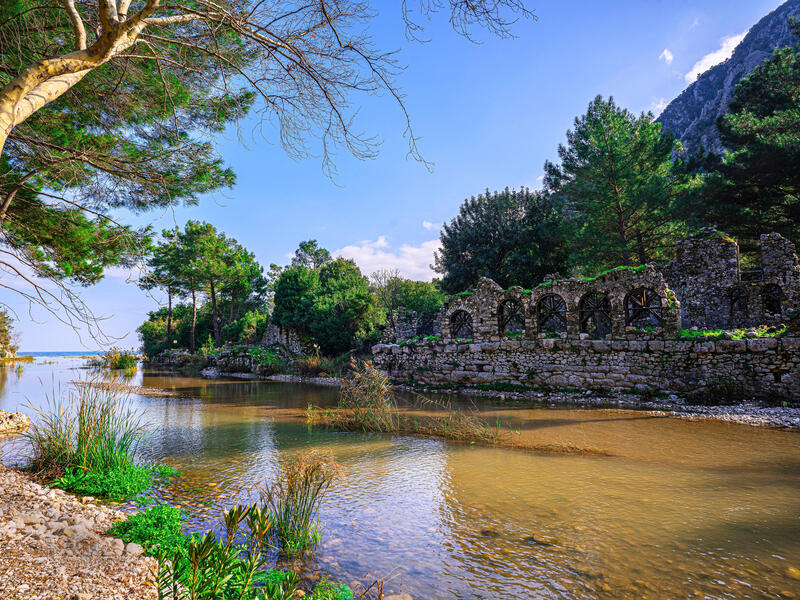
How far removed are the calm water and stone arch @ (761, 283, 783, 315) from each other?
9.57 meters

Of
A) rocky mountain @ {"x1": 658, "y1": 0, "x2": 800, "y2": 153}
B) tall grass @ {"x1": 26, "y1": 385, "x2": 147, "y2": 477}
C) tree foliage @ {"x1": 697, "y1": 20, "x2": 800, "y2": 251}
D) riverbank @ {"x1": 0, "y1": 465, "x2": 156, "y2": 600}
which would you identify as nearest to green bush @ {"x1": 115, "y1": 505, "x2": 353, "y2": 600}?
riverbank @ {"x1": 0, "y1": 465, "x2": 156, "y2": 600}

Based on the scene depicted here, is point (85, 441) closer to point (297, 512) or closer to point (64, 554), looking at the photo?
point (64, 554)

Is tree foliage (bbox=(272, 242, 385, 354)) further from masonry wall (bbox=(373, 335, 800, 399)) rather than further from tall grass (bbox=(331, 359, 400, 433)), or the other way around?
tall grass (bbox=(331, 359, 400, 433))

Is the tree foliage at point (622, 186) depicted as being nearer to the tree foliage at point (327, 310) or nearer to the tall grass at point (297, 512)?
the tree foliage at point (327, 310)

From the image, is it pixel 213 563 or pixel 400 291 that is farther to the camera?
pixel 400 291

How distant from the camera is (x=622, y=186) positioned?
1977 centimetres

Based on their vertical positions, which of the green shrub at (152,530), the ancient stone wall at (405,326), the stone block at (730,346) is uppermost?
the ancient stone wall at (405,326)

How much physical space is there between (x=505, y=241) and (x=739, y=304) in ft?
40.7

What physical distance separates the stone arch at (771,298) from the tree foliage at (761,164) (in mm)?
4857

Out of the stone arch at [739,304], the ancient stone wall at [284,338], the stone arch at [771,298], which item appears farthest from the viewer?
the ancient stone wall at [284,338]

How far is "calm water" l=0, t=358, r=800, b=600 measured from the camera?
10.6 feet

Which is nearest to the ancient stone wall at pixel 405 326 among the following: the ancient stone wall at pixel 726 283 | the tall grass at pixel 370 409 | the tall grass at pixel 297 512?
the ancient stone wall at pixel 726 283

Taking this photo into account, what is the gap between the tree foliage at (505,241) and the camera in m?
25.0

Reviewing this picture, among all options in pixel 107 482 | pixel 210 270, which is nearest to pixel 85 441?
pixel 107 482
